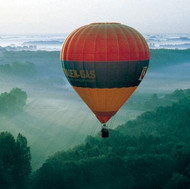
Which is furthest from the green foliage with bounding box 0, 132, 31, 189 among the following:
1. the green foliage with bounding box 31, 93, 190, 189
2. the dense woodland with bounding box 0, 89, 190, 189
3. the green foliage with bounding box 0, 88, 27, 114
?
the green foliage with bounding box 0, 88, 27, 114

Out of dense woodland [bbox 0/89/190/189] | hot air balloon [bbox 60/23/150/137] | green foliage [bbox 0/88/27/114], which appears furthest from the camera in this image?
green foliage [bbox 0/88/27/114]

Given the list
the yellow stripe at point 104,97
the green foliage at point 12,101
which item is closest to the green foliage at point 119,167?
the yellow stripe at point 104,97

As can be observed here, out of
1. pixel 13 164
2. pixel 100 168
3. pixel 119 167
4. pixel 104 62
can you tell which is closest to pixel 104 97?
pixel 104 62

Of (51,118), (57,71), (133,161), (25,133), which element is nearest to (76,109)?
(51,118)

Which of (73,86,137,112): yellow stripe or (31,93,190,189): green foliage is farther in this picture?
(31,93,190,189): green foliage

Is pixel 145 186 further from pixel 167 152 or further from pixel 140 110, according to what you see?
pixel 140 110

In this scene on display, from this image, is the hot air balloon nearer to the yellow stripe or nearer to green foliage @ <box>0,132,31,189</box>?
the yellow stripe

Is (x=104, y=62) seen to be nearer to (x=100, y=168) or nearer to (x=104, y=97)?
(x=104, y=97)
